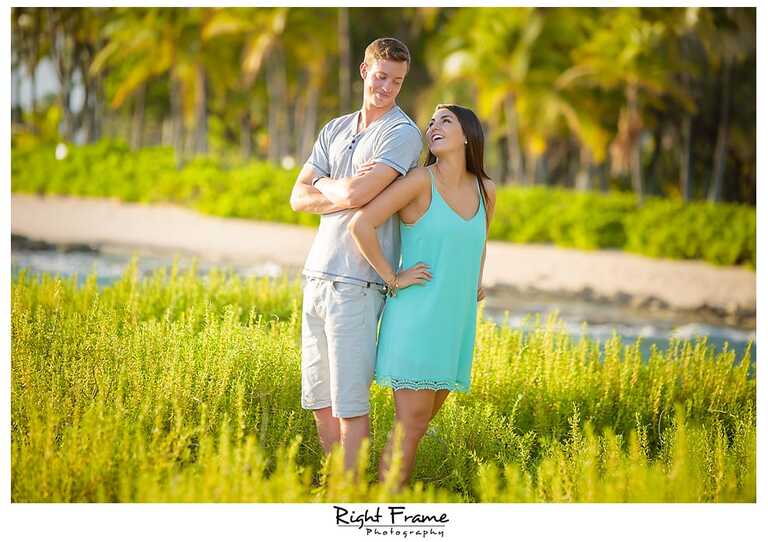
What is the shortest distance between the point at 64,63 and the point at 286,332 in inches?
966

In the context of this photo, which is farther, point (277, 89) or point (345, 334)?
point (277, 89)

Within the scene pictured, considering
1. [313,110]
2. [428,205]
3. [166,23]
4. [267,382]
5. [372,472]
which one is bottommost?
[372,472]

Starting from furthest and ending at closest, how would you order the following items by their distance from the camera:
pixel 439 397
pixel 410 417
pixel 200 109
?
pixel 200 109, pixel 439 397, pixel 410 417

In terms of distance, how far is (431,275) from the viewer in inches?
155

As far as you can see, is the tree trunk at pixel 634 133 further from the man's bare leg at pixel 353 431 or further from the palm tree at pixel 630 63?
the man's bare leg at pixel 353 431

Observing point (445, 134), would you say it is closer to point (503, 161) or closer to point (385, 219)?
point (385, 219)

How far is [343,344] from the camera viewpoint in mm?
3914

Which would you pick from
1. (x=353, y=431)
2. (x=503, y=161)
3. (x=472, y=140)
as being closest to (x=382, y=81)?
(x=472, y=140)

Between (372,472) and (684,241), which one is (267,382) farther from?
(684,241)

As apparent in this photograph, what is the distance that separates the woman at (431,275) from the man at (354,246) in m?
0.07

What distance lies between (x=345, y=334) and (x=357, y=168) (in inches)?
28.0

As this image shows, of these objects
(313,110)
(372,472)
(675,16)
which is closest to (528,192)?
(675,16)

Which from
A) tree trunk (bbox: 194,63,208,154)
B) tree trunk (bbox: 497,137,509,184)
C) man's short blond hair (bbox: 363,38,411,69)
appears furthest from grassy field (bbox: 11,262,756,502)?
tree trunk (bbox: 497,137,509,184)

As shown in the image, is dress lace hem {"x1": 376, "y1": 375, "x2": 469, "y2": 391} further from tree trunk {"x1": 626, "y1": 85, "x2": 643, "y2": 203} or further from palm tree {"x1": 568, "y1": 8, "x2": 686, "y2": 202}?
tree trunk {"x1": 626, "y1": 85, "x2": 643, "y2": 203}
